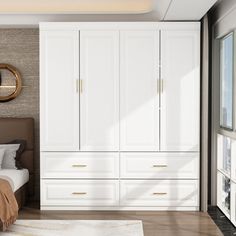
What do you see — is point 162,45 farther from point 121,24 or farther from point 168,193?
point 168,193

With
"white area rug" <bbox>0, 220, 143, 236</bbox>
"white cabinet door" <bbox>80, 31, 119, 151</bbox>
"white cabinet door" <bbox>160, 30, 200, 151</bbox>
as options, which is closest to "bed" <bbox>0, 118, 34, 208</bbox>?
"white cabinet door" <bbox>80, 31, 119, 151</bbox>

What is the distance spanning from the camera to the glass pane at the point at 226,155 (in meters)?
5.16

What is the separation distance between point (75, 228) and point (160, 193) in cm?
113

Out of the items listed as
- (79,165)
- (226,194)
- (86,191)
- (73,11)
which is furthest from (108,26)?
(226,194)

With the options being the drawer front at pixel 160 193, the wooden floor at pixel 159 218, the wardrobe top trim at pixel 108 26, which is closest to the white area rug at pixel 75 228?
the wooden floor at pixel 159 218

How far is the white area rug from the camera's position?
14.6ft

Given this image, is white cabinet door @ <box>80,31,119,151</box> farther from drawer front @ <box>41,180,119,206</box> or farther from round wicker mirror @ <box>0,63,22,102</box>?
round wicker mirror @ <box>0,63,22,102</box>

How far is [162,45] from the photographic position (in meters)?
5.31

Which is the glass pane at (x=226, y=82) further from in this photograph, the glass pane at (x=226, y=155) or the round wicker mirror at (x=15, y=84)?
the round wicker mirror at (x=15, y=84)

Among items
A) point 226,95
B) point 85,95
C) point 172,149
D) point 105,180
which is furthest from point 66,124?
point 226,95

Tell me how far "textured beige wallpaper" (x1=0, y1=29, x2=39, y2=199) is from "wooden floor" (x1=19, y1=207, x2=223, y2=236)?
2.75 feet

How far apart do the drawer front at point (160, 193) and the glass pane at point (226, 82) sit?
772mm

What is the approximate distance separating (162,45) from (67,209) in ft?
6.70

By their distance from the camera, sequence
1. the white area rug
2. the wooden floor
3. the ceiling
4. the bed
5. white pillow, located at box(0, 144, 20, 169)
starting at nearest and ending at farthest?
1. the white area rug
2. the wooden floor
3. white pillow, located at box(0, 144, 20, 169)
4. the ceiling
5. the bed
